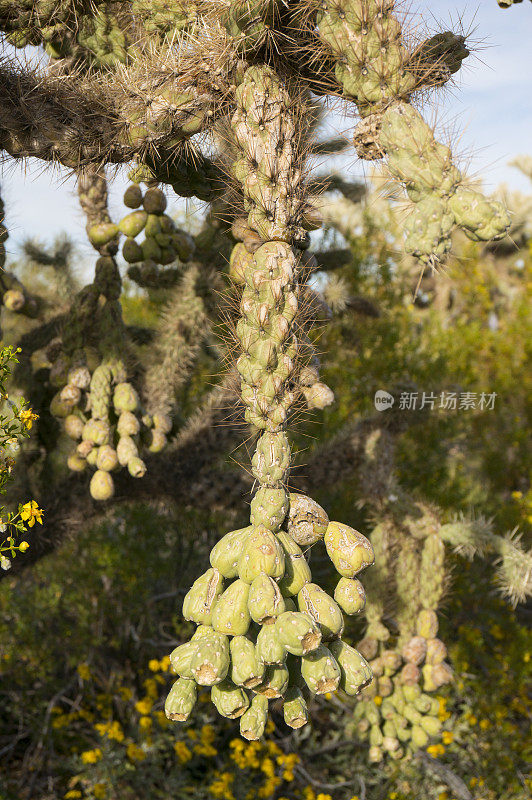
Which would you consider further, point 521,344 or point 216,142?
point 521,344

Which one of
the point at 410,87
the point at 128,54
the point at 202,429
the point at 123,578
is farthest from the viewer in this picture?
the point at 123,578

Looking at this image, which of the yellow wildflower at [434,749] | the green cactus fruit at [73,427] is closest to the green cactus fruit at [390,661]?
the yellow wildflower at [434,749]

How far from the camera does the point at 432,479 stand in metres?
6.35

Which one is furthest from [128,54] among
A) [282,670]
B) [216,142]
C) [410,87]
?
[282,670]

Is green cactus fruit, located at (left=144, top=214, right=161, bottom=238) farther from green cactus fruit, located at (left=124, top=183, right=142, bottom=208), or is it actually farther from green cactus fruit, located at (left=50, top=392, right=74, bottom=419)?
green cactus fruit, located at (left=50, top=392, right=74, bottom=419)

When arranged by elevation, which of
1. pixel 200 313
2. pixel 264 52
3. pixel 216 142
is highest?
pixel 264 52

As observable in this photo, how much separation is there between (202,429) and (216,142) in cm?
205

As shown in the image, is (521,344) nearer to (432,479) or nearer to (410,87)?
(432,479)

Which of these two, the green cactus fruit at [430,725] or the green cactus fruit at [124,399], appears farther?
the green cactus fruit at [430,725]

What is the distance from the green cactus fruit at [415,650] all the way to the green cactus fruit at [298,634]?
2186mm

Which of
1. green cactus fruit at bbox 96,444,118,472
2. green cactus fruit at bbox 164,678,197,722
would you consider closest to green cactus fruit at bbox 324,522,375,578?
green cactus fruit at bbox 164,678,197,722

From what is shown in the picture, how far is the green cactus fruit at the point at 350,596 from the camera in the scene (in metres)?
1.80

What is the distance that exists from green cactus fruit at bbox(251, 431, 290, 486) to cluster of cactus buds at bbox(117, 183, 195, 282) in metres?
1.62

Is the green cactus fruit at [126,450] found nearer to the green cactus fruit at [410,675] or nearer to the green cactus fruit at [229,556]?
the green cactus fruit at [229,556]
